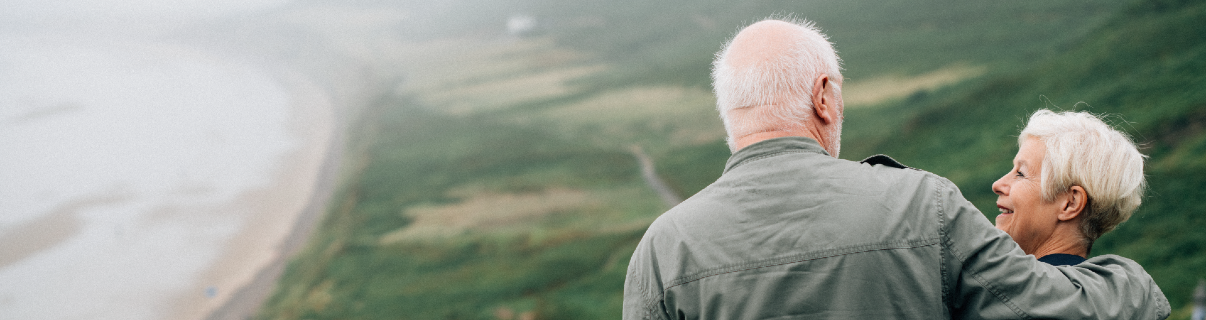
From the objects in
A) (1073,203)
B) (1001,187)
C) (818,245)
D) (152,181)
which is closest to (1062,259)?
A: (1073,203)

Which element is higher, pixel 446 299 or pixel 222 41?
pixel 222 41

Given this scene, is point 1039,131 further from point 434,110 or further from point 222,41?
point 222,41

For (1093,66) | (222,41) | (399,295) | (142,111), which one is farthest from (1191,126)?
(222,41)

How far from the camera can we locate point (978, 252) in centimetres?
224

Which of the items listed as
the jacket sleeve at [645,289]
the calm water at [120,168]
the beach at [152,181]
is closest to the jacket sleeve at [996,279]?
the jacket sleeve at [645,289]

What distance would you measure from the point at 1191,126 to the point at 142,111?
65.3 meters

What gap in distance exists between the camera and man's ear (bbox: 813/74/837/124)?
8.45 ft

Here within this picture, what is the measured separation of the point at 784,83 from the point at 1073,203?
1824 mm

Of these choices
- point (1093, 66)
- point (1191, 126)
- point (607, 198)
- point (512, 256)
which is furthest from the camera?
point (607, 198)

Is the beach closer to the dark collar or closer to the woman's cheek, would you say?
the woman's cheek

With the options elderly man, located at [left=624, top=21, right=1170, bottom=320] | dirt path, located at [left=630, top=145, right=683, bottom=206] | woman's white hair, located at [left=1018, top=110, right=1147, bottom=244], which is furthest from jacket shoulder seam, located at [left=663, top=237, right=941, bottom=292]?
dirt path, located at [left=630, top=145, right=683, bottom=206]

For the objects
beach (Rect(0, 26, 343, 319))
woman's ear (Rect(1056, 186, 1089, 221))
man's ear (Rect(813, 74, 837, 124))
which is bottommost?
woman's ear (Rect(1056, 186, 1089, 221))

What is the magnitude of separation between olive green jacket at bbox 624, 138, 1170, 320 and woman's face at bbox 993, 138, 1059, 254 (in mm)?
988

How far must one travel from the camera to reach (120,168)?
150 ft
